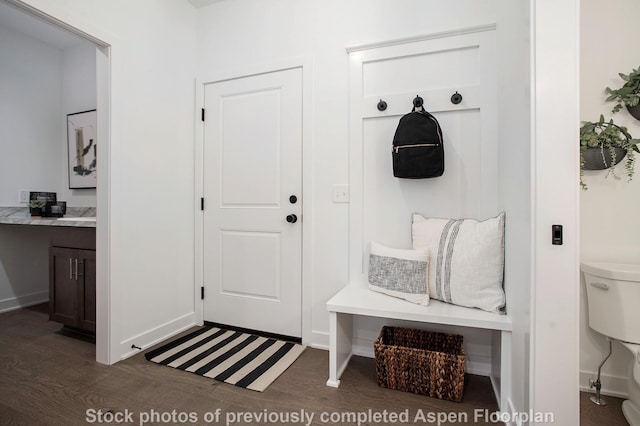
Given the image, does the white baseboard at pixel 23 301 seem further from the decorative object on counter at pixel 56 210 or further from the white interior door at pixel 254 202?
the white interior door at pixel 254 202

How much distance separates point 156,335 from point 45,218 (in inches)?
63.6

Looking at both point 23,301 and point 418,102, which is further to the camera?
point 23,301

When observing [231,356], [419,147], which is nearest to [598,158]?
[419,147]

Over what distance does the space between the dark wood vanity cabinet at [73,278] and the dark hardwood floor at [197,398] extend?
30 cm

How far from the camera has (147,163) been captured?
216cm

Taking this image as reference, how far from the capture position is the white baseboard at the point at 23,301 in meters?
2.91

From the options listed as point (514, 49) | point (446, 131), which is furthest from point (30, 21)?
point (514, 49)

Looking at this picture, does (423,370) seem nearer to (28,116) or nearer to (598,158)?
(598,158)

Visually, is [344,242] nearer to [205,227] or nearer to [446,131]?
[446,131]

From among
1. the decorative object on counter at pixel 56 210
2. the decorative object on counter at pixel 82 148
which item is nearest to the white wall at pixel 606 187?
the decorative object on counter at pixel 82 148

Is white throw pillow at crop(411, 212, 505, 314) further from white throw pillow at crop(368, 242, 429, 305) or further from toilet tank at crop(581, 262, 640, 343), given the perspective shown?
toilet tank at crop(581, 262, 640, 343)

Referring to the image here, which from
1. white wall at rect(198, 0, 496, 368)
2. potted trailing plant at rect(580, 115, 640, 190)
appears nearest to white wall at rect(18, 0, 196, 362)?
white wall at rect(198, 0, 496, 368)

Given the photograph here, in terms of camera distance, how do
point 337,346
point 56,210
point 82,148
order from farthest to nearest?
point 82,148
point 56,210
point 337,346

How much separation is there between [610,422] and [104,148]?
119 inches
